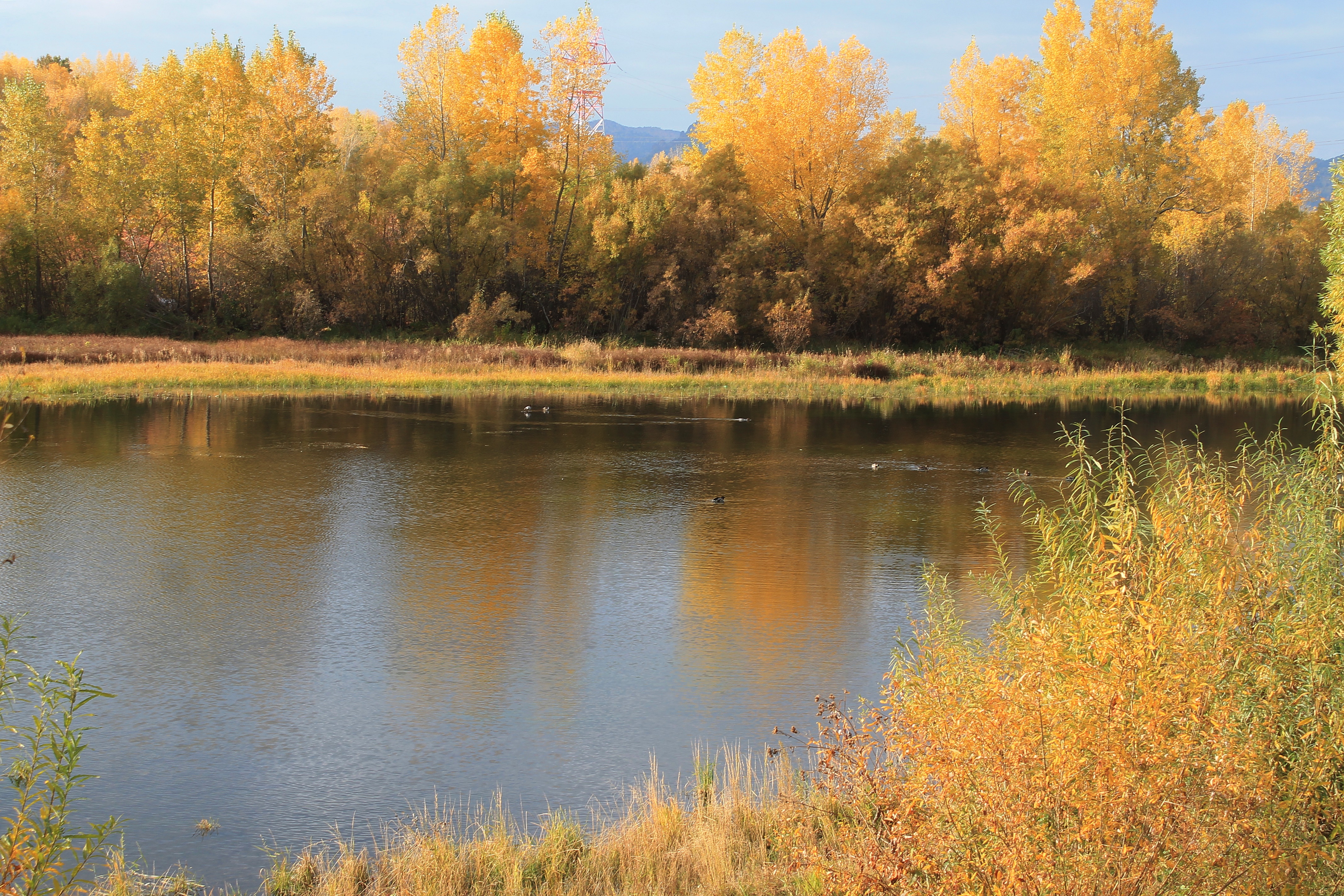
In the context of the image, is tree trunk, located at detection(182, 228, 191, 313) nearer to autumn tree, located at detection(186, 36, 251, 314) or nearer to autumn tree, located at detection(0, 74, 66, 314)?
autumn tree, located at detection(186, 36, 251, 314)

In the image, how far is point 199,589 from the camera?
11.0 m

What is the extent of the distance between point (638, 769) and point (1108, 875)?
11.1 ft

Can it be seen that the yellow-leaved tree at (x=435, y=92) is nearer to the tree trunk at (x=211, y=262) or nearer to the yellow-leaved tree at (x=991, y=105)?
the tree trunk at (x=211, y=262)

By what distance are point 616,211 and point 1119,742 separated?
46837 mm

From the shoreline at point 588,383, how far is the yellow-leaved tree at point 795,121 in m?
12.9

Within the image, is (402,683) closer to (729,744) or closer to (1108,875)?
(729,744)

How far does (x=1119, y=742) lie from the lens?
430 cm

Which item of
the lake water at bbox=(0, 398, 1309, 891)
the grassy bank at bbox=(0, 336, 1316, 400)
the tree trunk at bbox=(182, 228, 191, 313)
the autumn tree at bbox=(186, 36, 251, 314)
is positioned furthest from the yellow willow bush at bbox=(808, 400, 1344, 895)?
the tree trunk at bbox=(182, 228, 191, 313)

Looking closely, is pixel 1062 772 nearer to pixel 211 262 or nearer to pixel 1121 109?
pixel 211 262

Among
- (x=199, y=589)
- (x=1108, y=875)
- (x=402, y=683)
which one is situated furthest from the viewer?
(x=199, y=589)

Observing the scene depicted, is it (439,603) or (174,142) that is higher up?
(174,142)

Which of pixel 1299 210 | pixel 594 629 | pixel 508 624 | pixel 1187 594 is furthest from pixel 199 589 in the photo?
pixel 1299 210

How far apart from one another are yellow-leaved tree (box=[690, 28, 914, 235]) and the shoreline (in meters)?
12.9

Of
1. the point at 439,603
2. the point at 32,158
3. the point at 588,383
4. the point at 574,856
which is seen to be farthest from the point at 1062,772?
the point at 32,158
